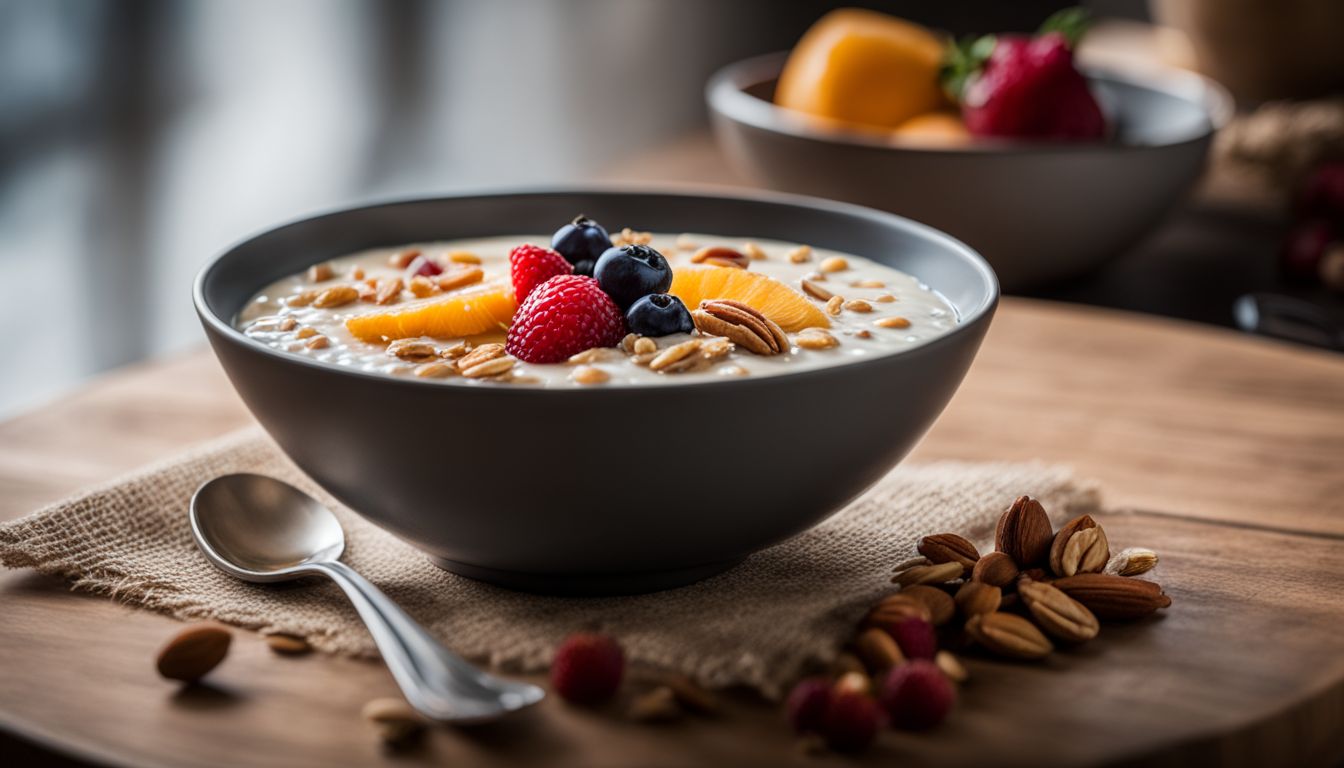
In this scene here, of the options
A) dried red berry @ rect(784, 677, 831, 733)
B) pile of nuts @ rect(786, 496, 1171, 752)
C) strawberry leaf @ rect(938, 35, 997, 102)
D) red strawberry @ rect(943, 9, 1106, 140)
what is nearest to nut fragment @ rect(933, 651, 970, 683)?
pile of nuts @ rect(786, 496, 1171, 752)

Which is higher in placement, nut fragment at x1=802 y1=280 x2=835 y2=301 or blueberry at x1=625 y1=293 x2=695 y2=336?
blueberry at x1=625 y1=293 x2=695 y2=336

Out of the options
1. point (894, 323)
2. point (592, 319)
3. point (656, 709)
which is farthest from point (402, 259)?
point (656, 709)

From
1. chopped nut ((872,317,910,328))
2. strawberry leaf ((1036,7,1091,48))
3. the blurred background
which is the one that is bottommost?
the blurred background

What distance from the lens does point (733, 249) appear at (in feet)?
4.02

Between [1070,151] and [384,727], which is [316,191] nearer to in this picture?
[1070,151]

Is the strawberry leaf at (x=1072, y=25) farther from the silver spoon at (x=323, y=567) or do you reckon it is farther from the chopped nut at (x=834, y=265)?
the silver spoon at (x=323, y=567)

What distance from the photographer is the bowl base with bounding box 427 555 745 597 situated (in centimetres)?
95

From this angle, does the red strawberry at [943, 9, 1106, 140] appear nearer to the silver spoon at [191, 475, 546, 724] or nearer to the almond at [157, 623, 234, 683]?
the silver spoon at [191, 475, 546, 724]

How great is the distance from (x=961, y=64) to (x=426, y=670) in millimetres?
1387

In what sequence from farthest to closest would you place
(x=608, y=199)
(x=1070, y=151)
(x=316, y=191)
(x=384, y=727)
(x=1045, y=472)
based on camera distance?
(x=316, y=191) < (x=1070, y=151) < (x=608, y=199) < (x=1045, y=472) < (x=384, y=727)

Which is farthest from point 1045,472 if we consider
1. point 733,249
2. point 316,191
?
point 316,191

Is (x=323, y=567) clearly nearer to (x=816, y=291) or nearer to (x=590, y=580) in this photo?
(x=590, y=580)

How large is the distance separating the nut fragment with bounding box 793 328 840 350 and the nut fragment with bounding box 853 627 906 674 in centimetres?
19

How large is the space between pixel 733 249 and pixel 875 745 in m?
0.53
